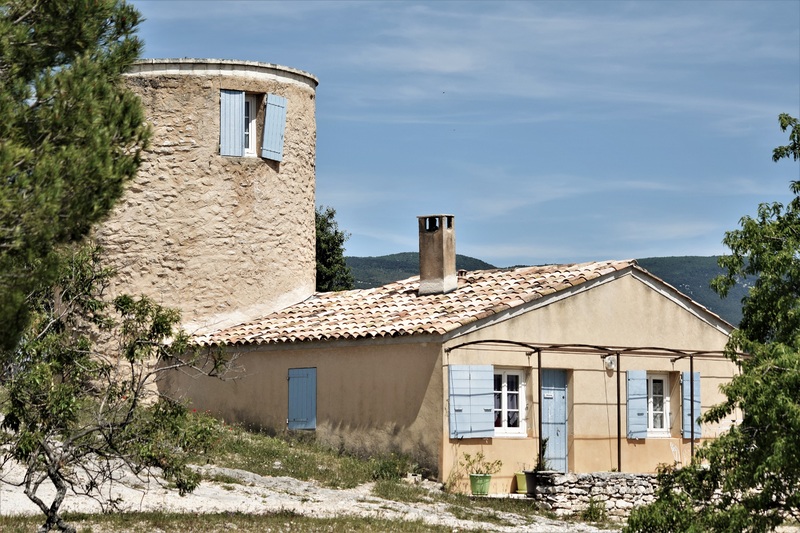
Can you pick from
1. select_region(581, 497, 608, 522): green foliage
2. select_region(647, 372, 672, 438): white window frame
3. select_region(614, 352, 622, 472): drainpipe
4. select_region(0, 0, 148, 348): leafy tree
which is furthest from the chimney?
select_region(0, 0, 148, 348): leafy tree

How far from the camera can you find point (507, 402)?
20.9 meters

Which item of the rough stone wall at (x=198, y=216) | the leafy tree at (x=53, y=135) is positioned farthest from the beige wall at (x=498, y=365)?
the leafy tree at (x=53, y=135)

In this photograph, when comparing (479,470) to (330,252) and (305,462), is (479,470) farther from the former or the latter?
(330,252)

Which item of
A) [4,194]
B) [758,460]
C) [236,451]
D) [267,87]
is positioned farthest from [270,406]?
[4,194]

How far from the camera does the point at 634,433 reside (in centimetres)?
2197

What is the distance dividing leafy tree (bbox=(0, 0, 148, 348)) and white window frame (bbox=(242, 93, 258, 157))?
14482 mm

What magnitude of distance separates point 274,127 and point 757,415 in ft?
50.5

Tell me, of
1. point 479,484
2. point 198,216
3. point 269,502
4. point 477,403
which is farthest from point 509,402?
point 198,216

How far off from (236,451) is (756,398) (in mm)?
11023

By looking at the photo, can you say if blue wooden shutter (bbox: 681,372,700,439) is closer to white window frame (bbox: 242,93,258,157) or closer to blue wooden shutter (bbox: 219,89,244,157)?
white window frame (bbox: 242,93,258,157)

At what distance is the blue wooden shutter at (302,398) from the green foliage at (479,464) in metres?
3.34

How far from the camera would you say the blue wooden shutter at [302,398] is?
21.9 meters

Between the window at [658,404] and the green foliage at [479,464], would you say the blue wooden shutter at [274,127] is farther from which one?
the window at [658,404]

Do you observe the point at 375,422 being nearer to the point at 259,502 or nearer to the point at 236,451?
the point at 236,451
